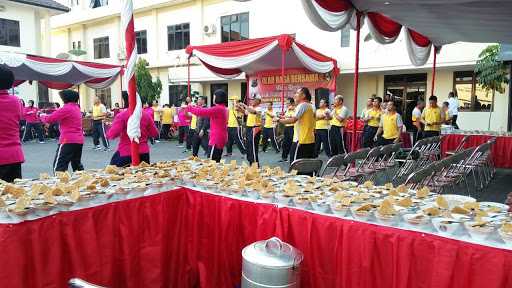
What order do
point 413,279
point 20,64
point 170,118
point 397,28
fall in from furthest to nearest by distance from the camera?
point 170,118 < point 20,64 < point 397,28 < point 413,279

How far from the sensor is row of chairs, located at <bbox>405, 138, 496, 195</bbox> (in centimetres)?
404

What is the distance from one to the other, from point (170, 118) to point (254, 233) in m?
12.9

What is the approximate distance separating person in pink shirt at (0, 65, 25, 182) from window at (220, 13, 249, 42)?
601 inches

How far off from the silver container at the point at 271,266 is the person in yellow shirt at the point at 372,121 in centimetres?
714

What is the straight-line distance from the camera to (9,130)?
12.1ft

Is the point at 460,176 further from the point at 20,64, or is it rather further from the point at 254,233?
the point at 20,64

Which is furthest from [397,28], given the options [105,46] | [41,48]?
[105,46]

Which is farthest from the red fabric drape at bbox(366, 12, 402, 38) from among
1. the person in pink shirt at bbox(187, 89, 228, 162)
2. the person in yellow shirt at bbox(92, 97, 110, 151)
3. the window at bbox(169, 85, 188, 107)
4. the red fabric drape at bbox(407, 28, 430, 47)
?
the window at bbox(169, 85, 188, 107)

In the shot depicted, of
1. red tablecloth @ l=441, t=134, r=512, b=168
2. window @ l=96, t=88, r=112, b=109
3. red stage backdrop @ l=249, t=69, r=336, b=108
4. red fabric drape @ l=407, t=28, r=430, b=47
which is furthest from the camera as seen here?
window @ l=96, t=88, r=112, b=109

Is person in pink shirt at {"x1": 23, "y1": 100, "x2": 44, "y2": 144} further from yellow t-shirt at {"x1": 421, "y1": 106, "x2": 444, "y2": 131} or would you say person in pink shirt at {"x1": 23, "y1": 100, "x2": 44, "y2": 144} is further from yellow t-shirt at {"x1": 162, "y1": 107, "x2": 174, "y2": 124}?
yellow t-shirt at {"x1": 421, "y1": 106, "x2": 444, "y2": 131}

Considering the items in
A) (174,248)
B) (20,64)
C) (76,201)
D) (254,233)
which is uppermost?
(20,64)

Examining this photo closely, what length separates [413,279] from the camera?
184 cm

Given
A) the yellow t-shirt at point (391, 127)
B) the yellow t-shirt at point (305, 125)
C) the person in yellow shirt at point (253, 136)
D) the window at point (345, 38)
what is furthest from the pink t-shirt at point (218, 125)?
the window at point (345, 38)

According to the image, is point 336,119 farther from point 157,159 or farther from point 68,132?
point 68,132
